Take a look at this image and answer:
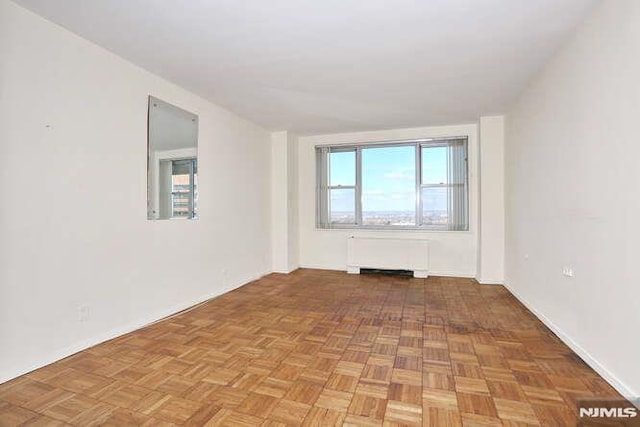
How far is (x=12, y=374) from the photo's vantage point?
81.2 inches

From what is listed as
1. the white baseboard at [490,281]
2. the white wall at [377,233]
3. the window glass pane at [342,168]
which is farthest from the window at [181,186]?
the white baseboard at [490,281]

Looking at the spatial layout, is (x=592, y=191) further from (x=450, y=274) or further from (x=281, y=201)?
(x=281, y=201)

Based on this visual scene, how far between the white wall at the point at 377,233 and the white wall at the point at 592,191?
5.51 feet

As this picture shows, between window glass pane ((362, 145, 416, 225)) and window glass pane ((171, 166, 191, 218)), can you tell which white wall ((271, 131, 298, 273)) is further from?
window glass pane ((171, 166, 191, 218))

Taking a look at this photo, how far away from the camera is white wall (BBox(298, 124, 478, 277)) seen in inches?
202

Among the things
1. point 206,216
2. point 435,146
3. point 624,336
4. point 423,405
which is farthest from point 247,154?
point 624,336

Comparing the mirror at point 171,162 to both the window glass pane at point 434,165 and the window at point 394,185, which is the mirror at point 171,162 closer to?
the window at point 394,185

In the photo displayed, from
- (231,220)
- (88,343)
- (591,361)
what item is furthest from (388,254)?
(88,343)

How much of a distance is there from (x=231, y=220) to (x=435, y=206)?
3343 mm

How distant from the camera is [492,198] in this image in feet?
15.3

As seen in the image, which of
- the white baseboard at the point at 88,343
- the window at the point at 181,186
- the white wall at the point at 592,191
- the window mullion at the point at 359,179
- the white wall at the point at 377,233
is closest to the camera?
the white wall at the point at 592,191

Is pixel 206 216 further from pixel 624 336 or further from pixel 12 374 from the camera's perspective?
pixel 624 336

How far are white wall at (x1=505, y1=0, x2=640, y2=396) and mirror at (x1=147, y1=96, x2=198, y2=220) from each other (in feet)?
12.1

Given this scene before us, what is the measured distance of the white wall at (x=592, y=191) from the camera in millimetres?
1827
